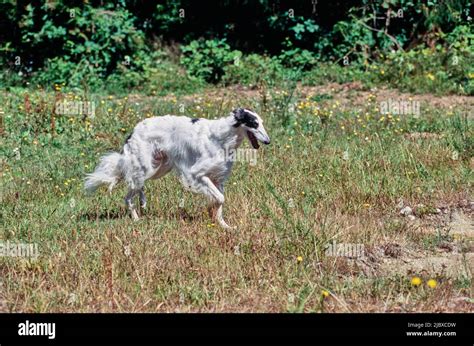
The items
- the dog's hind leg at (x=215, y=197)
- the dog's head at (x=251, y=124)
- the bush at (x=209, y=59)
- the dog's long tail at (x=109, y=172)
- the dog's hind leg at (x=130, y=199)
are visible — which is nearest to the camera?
the dog's head at (x=251, y=124)

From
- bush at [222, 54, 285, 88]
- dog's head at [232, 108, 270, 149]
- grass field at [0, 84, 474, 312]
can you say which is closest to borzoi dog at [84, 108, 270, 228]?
dog's head at [232, 108, 270, 149]

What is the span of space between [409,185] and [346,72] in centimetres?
784

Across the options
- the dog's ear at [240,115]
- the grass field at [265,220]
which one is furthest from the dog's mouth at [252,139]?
the grass field at [265,220]

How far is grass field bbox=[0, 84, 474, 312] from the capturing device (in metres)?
6.33

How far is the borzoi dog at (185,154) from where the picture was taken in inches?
328

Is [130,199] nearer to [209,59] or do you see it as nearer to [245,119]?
[245,119]

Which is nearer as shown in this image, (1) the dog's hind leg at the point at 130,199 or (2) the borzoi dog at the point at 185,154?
(2) the borzoi dog at the point at 185,154

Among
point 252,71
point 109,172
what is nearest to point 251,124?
point 109,172

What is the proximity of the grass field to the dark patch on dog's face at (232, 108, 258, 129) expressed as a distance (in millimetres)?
619

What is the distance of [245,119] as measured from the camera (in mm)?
8211

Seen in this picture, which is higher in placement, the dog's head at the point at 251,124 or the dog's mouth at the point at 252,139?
the dog's head at the point at 251,124

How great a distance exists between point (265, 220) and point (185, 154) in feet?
3.86

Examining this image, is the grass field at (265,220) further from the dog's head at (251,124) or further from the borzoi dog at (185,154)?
the dog's head at (251,124)

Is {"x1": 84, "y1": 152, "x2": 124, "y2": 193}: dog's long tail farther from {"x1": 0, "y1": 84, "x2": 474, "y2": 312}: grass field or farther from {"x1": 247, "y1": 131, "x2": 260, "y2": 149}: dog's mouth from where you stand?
{"x1": 247, "y1": 131, "x2": 260, "y2": 149}: dog's mouth
